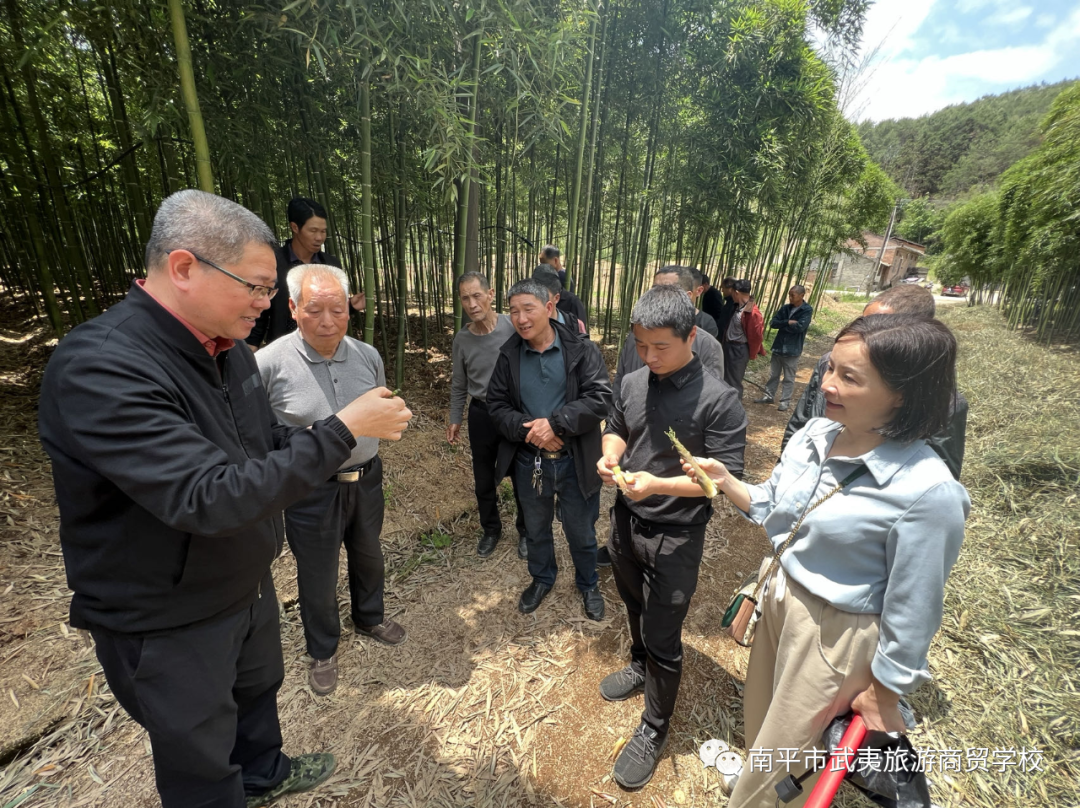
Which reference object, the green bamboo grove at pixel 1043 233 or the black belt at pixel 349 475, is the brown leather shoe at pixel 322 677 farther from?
the green bamboo grove at pixel 1043 233

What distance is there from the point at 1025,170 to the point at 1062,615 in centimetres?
1277

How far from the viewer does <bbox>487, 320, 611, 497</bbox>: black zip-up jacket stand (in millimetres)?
2119

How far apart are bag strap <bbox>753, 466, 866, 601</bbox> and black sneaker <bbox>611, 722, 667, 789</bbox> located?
785mm

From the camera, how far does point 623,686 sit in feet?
6.55

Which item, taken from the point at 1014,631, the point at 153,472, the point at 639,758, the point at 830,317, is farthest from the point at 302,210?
the point at 830,317

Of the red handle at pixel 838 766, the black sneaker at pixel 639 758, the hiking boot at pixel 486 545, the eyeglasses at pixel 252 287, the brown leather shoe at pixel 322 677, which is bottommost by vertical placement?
the hiking boot at pixel 486 545

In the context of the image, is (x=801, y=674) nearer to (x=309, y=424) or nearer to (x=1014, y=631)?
(x=309, y=424)

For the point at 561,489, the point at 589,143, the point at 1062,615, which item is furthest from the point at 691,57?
the point at 1062,615

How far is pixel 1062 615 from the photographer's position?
7.47ft

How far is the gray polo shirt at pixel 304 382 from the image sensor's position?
1.74 m

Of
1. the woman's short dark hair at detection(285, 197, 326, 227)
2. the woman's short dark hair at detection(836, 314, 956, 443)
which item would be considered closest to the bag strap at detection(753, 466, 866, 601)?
the woman's short dark hair at detection(836, 314, 956, 443)

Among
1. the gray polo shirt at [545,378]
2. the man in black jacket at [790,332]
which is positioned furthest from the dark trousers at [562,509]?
the man in black jacket at [790,332]

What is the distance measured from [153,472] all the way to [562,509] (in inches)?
67.3

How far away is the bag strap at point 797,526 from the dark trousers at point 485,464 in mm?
1527
